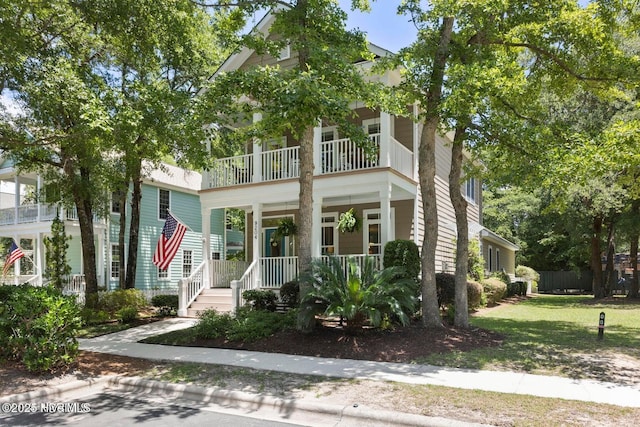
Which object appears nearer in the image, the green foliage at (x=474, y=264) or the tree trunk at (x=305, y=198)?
the tree trunk at (x=305, y=198)

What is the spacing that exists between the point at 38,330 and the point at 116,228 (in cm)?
1759

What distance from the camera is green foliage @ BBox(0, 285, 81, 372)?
7.69 m

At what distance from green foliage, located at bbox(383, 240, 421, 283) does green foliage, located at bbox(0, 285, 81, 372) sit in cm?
759

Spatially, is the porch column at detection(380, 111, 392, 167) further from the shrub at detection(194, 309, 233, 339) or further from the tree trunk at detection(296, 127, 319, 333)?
the shrub at detection(194, 309, 233, 339)

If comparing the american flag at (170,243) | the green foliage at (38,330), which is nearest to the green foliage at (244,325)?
the green foliage at (38,330)

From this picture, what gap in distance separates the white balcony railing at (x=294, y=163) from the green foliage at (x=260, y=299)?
388 cm

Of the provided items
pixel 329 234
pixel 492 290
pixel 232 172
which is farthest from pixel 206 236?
pixel 492 290

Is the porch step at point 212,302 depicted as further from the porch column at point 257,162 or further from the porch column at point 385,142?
the porch column at point 385,142

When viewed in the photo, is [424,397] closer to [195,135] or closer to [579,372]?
[579,372]

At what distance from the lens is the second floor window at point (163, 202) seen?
84.8 ft

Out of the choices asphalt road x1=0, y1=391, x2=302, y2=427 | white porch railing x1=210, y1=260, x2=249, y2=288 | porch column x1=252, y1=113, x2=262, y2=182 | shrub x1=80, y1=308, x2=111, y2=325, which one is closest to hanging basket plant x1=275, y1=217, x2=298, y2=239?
porch column x1=252, y1=113, x2=262, y2=182

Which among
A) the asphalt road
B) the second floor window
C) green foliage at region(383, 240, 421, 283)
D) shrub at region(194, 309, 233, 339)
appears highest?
the second floor window

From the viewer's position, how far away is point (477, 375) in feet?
23.6

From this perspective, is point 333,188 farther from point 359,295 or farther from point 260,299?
point 359,295
